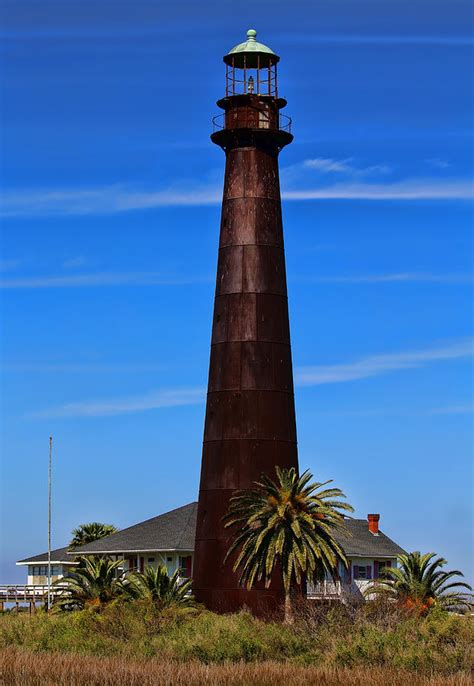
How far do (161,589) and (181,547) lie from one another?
1170 cm

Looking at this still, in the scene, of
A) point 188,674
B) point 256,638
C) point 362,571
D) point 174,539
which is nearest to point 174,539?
point 174,539

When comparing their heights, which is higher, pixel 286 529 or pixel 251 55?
pixel 251 55

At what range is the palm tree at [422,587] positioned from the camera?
65.7 metres

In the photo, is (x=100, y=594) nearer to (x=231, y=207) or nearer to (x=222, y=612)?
(x=222, y=612)

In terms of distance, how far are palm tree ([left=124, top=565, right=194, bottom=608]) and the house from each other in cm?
929

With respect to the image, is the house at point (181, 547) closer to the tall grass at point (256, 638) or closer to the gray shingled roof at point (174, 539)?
the gray shingled roof at point (174, 539)

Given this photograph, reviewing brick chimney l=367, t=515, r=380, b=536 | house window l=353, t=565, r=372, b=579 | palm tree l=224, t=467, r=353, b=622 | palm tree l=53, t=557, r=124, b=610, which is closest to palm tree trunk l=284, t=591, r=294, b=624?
palm tree l=224, t=467, r=353, b=622

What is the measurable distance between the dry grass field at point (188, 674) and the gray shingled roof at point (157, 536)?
26.4 metres

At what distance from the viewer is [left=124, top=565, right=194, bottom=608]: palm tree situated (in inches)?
2518

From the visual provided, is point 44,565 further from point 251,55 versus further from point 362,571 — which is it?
point 251,55

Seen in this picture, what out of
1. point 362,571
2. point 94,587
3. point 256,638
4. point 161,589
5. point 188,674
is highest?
point 362,571

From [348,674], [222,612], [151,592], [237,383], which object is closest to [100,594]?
[151,592]

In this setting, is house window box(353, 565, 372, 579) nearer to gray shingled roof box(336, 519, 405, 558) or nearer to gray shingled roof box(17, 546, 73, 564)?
gray shingled roof box(336, 519, 405, 558)

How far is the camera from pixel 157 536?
263ft
